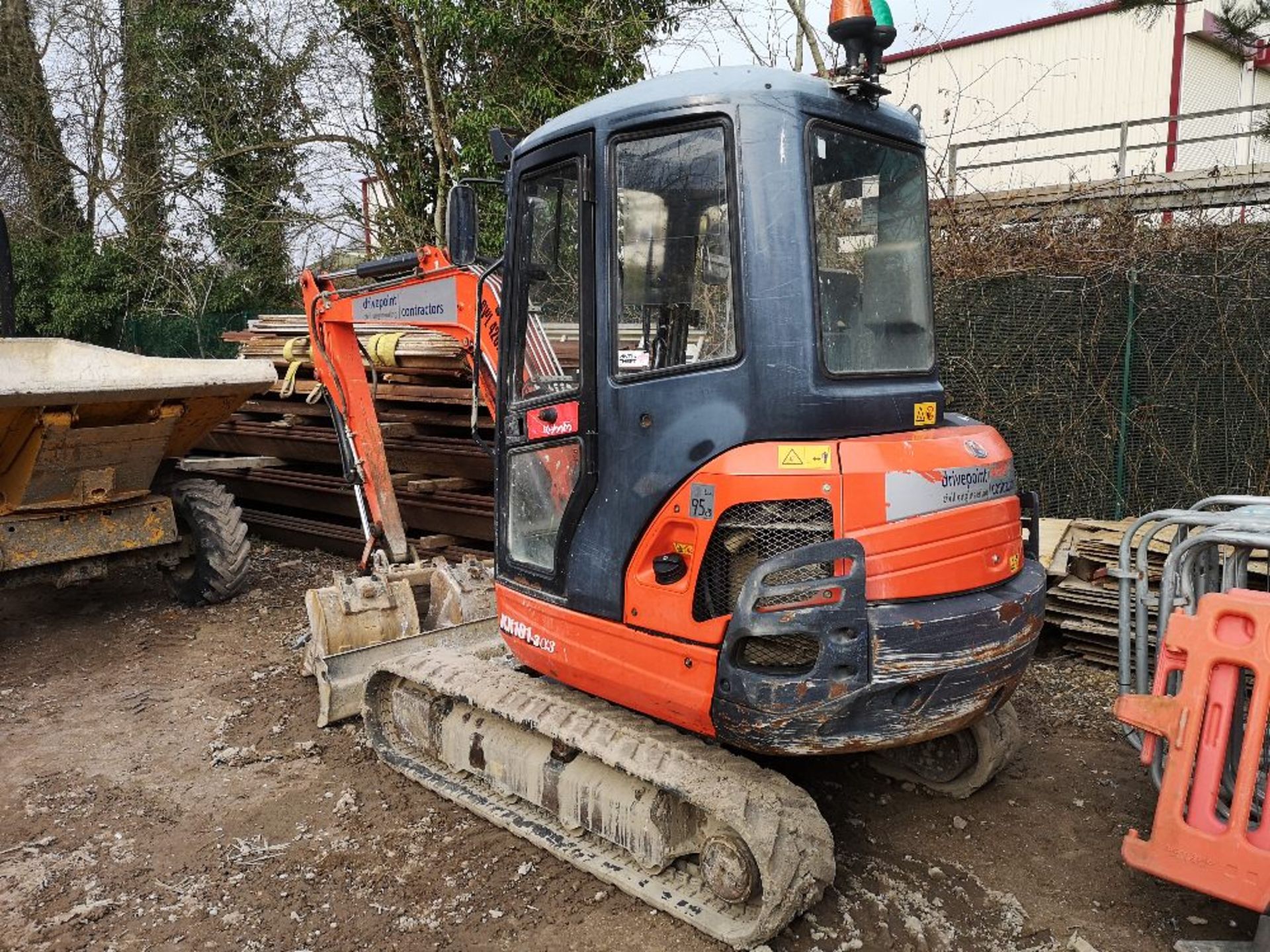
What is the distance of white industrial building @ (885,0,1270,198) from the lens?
16719 mm

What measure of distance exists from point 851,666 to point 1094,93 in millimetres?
18297

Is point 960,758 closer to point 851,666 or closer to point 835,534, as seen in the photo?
point 851,666

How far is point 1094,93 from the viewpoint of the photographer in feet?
58.4

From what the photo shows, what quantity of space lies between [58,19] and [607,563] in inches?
791

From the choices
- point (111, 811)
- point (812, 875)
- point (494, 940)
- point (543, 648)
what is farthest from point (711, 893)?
point (111, 811)

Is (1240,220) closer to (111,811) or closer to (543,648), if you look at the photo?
(543,648)

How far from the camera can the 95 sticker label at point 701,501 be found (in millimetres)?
2973

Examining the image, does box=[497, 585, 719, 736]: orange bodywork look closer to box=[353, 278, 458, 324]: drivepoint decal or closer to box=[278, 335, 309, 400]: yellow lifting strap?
box=[353, 278, 458, 324]: drivepoint decal

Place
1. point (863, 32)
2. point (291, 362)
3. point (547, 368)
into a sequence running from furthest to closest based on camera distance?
point (291, 362) < point (547, 368) < point (863, 32)

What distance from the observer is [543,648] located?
364 cm

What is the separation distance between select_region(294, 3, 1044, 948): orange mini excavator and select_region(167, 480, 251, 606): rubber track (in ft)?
11.2

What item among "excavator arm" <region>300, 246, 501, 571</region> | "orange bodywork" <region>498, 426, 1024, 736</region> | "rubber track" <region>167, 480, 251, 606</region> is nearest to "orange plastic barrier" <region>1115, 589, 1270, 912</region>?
"orange bodywork" <region>498, 426, 1024, 736</region>

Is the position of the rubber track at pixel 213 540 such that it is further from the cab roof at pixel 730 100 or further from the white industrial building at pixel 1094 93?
the white industrial building at pixel 1094 93

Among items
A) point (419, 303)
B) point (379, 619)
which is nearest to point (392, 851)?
point (379, 619)
